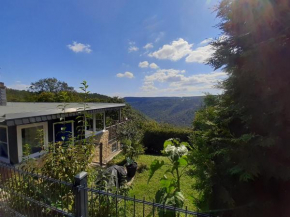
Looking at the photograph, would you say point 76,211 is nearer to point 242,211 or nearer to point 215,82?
point 242,211

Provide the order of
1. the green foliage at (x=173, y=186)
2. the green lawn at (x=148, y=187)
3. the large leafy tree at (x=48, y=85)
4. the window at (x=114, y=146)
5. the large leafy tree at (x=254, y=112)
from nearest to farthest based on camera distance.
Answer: the large leafy tree at (x=254, y=112), the green foliage at (x=173, y=186), the green lawn at (x=148, y=187), the window at (x=114, y=146), the large leafy tree at (x=48, y=85)

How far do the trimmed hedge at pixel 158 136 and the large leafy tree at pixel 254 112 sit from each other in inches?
437

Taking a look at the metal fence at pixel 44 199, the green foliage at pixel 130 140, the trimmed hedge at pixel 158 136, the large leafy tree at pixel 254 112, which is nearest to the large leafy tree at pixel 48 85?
the trimmed hedge at pixel 158 136

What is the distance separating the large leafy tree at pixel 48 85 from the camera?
3822cm

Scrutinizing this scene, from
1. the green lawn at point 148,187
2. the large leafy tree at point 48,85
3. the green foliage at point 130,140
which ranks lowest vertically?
the green lawn at point 148,187

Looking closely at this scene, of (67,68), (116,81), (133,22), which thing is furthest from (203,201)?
(116,81)

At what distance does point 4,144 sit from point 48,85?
3892 cm

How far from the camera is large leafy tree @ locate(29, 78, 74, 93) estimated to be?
38.2 metres

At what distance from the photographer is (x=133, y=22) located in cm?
791

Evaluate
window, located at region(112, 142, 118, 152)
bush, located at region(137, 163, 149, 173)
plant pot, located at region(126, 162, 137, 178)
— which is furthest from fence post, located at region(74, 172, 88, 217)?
window, located at region(112, 142, 118, 152)

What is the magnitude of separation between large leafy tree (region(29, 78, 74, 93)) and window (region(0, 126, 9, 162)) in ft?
117

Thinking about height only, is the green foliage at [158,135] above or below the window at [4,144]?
below

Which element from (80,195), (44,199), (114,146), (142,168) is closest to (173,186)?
(80,195)

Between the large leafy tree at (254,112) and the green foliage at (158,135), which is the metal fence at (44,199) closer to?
the large leafy tree at (254,112)
